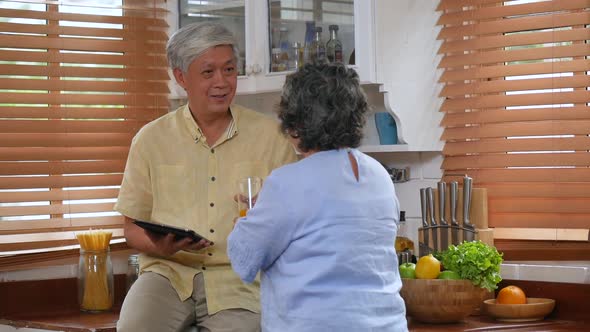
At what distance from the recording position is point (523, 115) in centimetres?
350

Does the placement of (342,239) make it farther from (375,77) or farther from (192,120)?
(375,77)

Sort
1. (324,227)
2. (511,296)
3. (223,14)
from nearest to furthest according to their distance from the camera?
(324,227) → (511,296) → (223,14)

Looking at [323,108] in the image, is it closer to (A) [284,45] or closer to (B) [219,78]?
(B) [219,78]

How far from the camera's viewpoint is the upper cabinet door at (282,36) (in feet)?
12.2

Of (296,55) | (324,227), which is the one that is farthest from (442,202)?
(324,227)

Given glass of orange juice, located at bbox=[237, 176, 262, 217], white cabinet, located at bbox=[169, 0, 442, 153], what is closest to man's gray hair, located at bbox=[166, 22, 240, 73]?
glass of orange juice, located at bbox=[237, 176, 262, 217]

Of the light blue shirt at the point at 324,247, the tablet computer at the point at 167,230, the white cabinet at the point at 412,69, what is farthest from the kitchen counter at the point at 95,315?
the light blue shirt at the point at 324,247

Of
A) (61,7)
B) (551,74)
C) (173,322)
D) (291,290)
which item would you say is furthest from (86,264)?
(551,74)

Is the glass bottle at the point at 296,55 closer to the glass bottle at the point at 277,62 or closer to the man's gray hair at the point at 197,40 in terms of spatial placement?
the glass bottle at the point at 277,62

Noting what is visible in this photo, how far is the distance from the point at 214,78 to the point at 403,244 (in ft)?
3.35

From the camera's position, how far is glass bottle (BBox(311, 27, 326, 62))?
379 centimetres

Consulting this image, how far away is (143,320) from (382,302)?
91 cm

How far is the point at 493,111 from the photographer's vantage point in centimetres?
359

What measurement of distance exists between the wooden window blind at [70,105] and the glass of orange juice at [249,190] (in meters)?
1.16
